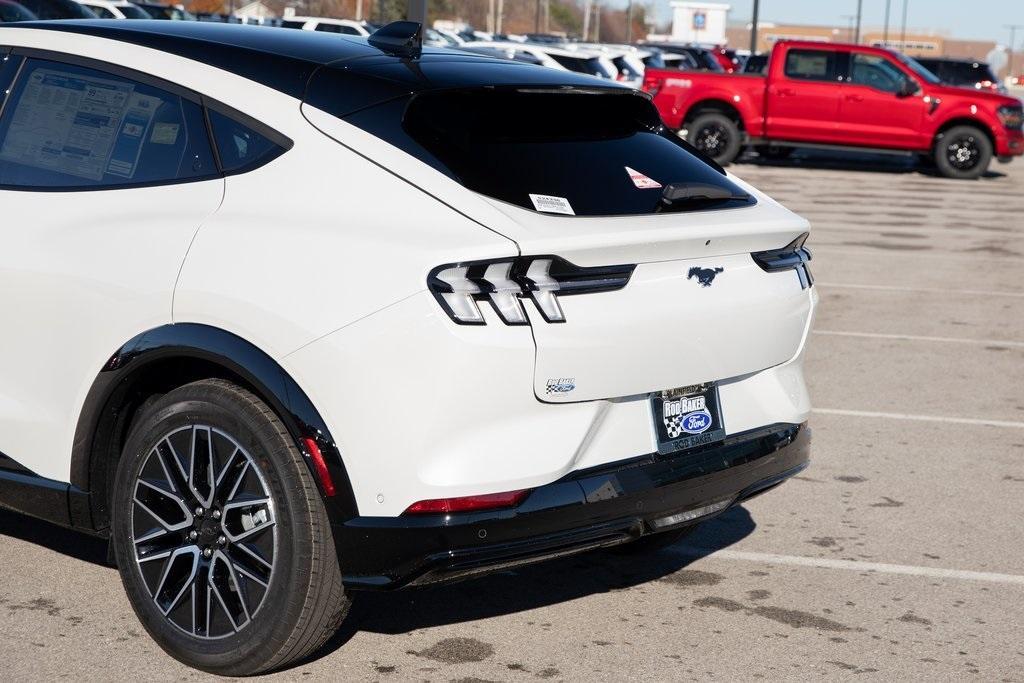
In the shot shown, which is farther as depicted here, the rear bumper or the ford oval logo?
the ford oval logo

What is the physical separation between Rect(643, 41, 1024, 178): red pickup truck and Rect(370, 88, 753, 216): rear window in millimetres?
19479

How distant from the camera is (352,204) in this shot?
380 centimetres

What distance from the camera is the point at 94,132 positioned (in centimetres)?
443

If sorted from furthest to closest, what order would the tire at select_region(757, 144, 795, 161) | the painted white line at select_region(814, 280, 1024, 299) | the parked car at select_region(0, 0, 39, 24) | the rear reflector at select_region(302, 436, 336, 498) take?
the tire at select_region(757, 144, 795, 161), the parked car at select_region(0, 0, 39, 24), the painted white line at select_region(814, 280, 1024, 299), the rear reflector at select_region(302, 436, 336, 498)

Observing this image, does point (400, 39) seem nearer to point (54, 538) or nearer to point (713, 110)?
point (54, 538)

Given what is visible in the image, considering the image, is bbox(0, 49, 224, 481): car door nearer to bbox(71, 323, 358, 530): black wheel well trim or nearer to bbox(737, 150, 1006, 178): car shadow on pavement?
bbox(71, 323, 358, 530): black wheel well trim

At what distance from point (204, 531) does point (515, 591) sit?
1.24 m

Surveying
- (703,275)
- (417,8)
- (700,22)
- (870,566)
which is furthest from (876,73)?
(700,22)

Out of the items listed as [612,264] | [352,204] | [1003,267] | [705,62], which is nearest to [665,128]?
[612,264]

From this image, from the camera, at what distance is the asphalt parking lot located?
13.7ft

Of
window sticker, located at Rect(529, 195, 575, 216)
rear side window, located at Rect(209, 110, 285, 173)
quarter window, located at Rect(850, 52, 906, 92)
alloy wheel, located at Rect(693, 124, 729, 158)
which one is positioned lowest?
alloy wheel, located at Rect(693, 124, 729, 158)

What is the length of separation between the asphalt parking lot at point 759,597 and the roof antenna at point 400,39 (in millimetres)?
1790

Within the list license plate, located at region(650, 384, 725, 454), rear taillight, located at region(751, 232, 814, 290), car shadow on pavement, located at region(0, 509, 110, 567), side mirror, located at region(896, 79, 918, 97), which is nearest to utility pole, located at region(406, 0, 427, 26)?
car shadow on pavement, located at region(0, 509, 110, 567)

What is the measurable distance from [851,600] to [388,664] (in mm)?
1656
